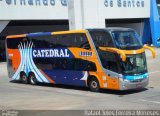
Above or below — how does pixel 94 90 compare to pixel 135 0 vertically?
below

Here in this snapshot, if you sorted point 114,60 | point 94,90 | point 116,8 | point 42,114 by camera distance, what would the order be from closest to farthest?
point 42,114 → point 114,60 → point 94,90 → point 116,8

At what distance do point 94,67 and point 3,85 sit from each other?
6933 mm

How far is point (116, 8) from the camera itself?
170 ft

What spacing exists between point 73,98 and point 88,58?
2519 millimetres

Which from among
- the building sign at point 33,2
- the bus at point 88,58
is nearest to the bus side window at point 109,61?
the bus at point 88,58

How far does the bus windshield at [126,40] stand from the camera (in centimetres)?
1855

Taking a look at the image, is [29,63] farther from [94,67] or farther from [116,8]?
[116,8]

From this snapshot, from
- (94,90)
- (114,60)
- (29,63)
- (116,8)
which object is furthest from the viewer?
(116,8)

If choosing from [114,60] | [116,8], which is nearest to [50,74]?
[114,60]

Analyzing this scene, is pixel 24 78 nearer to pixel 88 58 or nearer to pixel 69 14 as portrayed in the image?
pixel 88 58

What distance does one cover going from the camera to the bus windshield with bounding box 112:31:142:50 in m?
18.5

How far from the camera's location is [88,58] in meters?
19.6

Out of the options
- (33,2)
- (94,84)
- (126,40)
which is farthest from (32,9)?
(126,40)

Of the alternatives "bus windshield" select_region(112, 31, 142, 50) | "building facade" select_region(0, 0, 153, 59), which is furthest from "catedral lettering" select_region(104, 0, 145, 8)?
"bus windshield" select_region(112, 31, 142, 50)
